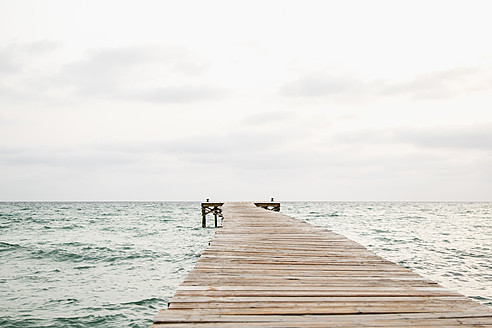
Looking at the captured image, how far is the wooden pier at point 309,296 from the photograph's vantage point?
267 centimetres

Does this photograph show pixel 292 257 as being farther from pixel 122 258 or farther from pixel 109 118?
pixel 109 118

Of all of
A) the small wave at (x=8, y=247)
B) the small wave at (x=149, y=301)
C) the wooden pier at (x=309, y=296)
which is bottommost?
the small wave at (x=8, y=247)

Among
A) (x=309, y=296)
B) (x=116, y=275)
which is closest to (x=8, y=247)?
(x=116, y=275)

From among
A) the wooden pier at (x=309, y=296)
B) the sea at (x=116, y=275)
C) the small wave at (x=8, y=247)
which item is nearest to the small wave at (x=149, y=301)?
the sea at (x=116, y=275)

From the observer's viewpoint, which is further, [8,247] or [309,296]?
[8,247]

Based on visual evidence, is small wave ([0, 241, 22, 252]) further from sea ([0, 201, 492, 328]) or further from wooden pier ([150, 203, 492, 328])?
wooden pier ([150, 203, 492, 328])

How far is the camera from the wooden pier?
267 cm

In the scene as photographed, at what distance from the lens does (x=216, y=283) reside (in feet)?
12.1

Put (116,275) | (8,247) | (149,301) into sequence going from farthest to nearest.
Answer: (8,247) < (116,275) < (149,301)

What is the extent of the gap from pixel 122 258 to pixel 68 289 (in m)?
5.21

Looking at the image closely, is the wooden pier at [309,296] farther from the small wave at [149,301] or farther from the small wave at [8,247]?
the small wave at [8,247]

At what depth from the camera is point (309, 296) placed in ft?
10.9

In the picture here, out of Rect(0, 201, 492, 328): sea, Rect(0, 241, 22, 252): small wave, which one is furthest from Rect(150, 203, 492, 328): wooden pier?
Rect(0, 241, 22, 252): small wave

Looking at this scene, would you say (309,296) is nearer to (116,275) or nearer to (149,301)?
(149,301)
